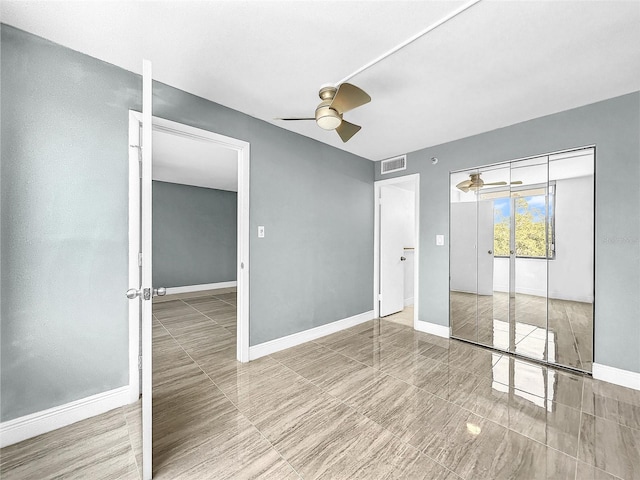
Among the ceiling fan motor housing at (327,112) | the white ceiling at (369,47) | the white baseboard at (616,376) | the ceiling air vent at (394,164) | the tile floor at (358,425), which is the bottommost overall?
the tile floor at (358,425)

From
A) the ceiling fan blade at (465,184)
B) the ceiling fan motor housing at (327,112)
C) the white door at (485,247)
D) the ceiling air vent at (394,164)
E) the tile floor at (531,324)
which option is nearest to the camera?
the ceiling fan motor housing at (327,112)

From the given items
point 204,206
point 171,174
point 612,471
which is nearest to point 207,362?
point 612,471

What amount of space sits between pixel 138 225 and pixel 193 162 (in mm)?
2927

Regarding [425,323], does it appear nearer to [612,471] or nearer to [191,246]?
[612,471]

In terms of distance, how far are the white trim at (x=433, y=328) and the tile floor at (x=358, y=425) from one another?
→ 1.86 ft

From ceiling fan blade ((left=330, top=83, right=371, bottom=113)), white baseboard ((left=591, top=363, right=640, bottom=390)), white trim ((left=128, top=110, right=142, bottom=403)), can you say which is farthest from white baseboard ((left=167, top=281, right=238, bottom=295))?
white baseboard ((left=591, top=363, right=640, bottom=390))

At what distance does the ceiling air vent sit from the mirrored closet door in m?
0.77

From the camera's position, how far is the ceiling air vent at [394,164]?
3.95m

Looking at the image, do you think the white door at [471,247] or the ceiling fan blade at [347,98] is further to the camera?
the white door at [471,247]

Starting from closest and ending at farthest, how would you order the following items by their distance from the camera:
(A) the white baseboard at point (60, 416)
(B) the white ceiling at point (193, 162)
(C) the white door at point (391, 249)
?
(A) the white baseboard at point (60, 416), (B) the white ceiling at point (193, 162), (C) the white door at point (391, 249)

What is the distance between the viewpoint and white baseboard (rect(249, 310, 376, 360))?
2846 millimetres

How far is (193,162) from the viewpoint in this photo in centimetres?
458

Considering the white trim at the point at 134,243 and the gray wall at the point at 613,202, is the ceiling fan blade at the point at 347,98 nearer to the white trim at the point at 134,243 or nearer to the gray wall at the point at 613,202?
the white trim at the point at 134,243

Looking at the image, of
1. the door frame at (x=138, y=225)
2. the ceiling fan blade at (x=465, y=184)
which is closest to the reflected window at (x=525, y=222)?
the ceiling fan blade at (x=465, y=184)
